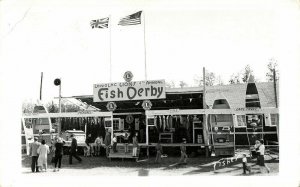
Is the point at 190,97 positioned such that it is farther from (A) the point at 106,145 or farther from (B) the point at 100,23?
(B) the point at 100,23

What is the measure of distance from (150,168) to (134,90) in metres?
3.38

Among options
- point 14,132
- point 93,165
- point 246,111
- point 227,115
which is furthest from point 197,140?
point 14,132

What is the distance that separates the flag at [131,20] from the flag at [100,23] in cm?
68

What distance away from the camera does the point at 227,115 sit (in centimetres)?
1652

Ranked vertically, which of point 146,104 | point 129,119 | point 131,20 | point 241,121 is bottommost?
point 241,121

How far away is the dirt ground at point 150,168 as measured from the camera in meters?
12.6

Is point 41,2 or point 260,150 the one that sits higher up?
point 41,2

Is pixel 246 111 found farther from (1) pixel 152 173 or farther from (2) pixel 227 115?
(1) pixel 152 173

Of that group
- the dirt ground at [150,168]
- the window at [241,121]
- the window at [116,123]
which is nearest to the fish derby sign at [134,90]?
the dirt ground at [150,168]

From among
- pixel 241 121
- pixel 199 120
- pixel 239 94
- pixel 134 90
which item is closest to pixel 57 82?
pixel 134 90

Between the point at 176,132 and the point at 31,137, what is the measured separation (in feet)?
23.9

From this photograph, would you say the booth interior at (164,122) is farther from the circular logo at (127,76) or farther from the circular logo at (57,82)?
the circular logo at (127,76)

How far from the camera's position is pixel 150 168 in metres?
13.7

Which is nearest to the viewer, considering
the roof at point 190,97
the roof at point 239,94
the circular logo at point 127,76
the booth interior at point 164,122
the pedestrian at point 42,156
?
the pedestrian at point 42,156
